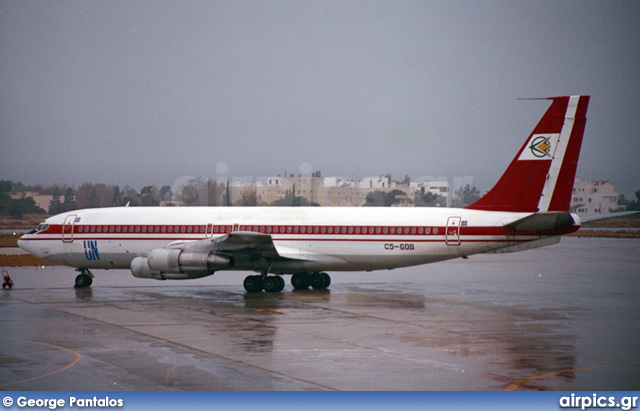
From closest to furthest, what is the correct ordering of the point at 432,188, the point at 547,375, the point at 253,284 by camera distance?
1. the point at 547,375
2. the point at 253,284
3. the point at 432,188

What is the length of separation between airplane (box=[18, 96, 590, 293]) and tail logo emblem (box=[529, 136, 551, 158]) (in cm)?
4

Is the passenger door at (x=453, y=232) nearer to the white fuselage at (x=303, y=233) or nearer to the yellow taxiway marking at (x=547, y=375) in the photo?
the white fuselage at (x=303, y=233)

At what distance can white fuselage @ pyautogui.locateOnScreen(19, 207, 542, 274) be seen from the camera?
2989 cm

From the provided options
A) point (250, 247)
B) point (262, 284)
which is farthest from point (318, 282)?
point (250, 247)

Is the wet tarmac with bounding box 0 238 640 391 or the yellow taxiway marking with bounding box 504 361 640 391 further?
the wet tarmac with bounding box 0 238 640 391

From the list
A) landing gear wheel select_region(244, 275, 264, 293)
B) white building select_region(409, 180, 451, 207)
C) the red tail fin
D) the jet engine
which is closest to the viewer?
the red tail fin

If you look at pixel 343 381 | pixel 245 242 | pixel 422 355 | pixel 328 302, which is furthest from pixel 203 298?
pixel 343 381

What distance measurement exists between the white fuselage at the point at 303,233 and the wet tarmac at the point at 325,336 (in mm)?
1418

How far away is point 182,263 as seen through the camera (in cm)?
3028
